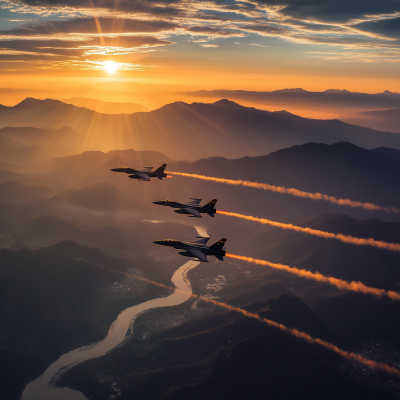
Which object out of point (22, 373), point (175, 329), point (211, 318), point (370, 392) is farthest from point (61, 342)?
point (370, 392)

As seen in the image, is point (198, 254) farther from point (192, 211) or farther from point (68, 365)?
point (68, 365)

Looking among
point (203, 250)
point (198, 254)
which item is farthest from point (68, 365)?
point (198, 254)

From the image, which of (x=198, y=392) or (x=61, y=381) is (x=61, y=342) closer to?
(x=61, y=381)

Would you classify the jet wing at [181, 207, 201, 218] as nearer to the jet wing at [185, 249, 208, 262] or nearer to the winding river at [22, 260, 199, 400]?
the jet wing at [185, 249, 208, 262]

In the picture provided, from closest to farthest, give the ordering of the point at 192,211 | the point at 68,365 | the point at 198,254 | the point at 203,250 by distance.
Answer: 1. the point at 198,254
2. the point at 203,250
3. the point at 192,211
4. the point at 68,365

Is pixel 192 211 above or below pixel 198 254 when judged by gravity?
above

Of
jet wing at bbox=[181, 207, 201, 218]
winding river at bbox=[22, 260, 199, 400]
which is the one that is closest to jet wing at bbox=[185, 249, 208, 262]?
jet wing at bbox=[181, 207, 201, 218]

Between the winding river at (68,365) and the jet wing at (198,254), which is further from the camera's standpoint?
the winding river at (68,365)

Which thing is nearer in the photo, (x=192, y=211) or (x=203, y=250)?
(x=203, y=250)

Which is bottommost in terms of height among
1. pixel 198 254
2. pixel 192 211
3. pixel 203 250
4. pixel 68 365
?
pixel 68 365

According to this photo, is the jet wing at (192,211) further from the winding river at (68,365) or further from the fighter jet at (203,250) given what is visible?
the winding river at (68,365)

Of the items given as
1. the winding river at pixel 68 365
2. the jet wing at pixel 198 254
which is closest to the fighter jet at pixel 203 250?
the jet wing at pixel 198 254
